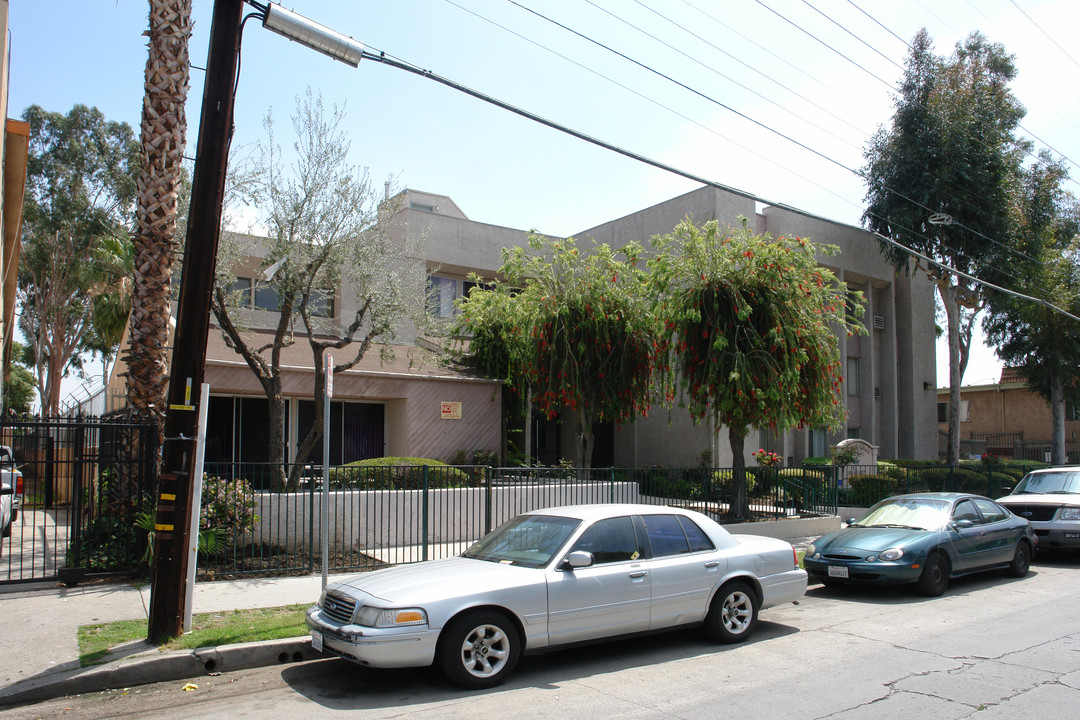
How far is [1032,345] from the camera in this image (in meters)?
32.1

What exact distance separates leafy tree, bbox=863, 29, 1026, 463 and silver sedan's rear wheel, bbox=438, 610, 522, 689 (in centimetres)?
2637

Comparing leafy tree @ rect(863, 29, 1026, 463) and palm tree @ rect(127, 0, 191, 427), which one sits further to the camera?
leafy tree @ rect(863, 29, 1026, 463)

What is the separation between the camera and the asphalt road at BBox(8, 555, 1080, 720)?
576 centimetres

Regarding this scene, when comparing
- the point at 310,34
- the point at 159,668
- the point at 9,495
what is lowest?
the point at 159,668

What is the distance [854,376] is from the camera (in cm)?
3047

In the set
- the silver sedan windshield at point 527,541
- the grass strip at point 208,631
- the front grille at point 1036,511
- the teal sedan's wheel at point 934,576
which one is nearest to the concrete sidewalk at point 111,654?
the grass strip at point 208,631

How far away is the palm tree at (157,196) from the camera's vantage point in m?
9.99

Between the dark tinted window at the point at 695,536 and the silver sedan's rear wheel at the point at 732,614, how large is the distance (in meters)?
0.44

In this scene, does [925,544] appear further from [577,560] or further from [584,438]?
[584,438]

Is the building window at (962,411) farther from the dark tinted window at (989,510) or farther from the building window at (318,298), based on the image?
the building window at (318,298)

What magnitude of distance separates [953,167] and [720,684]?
27.9 meters

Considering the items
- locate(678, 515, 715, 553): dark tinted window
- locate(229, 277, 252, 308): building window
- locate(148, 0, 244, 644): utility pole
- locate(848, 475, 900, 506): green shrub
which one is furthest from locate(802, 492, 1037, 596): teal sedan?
locate(229, 277, 252, 308): building window

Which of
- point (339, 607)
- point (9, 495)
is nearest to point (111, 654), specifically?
point (339, 607)

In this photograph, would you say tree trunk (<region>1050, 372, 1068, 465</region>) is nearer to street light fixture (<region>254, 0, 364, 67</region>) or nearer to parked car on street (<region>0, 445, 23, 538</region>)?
street light fixture (<region>254, 0, 364, 67</region>)
